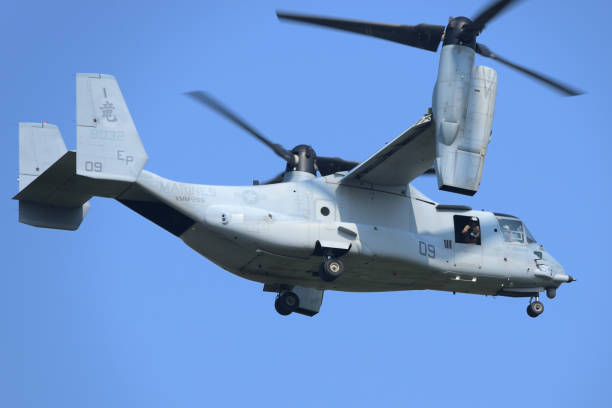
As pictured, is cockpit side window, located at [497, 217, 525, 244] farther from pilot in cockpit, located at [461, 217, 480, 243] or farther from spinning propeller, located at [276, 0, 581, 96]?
spinning propeller, located at [276, 0, 581, 96]

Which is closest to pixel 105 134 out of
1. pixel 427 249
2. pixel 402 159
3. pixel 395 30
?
pixel 395 30

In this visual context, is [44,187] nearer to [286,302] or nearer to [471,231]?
[286,302]

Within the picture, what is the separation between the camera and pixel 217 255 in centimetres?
2364

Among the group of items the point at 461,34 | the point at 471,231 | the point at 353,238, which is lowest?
the point at 353,238

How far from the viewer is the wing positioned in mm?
23250

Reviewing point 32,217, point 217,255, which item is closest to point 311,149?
point 217,255

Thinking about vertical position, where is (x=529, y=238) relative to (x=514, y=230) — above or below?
below

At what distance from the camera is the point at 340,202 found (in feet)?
80.1

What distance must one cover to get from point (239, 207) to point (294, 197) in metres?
1.55

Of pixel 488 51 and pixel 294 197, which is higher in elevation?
pixel 488 51

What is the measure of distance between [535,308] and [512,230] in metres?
2.18

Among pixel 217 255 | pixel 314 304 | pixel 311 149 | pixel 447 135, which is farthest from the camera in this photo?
pixel 314 304

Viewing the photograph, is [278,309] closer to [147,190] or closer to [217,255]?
[217,255]

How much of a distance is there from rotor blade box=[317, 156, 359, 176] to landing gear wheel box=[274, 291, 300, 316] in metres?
3.29
